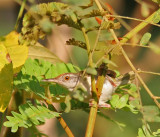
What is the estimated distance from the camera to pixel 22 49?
0.72 meters

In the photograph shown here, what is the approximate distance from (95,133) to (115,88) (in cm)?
128

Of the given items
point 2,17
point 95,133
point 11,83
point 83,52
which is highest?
point 2,17

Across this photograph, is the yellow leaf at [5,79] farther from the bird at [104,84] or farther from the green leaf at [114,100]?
the green leaf at [114,100]

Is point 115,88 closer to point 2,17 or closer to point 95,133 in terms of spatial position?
point 95,133

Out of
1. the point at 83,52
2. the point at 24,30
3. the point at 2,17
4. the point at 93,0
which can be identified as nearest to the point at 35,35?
the point at 24,30

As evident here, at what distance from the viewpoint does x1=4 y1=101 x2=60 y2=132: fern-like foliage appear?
23.7 inches

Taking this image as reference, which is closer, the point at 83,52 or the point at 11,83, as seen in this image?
the point at 11,83

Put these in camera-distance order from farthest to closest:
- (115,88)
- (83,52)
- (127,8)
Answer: (127,8) < (83,52) < (115,88)

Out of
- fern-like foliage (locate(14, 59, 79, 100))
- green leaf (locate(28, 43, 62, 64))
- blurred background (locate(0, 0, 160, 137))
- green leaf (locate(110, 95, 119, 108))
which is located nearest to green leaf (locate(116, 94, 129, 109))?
A: green leaf (locate(110, 95, 119, 108))

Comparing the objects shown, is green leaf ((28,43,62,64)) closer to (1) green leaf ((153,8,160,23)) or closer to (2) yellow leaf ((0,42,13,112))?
(2) yellow leaf ((0,42,13,112))

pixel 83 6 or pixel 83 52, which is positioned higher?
pixel 83 52

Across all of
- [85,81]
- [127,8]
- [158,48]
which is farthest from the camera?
[127,8]

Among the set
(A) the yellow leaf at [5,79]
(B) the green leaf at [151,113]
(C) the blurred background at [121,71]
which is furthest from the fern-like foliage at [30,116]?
(C) the blurred background at [121,71]

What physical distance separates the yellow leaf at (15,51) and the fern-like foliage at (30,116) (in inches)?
3.6
